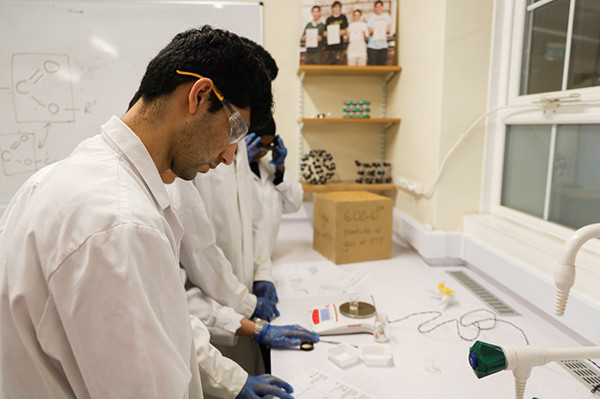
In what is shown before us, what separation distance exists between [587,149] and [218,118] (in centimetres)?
125

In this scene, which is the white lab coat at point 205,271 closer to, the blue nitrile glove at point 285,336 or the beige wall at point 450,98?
the blue nitrile glove at point 285,336

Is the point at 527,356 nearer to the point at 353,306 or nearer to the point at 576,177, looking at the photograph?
the point at 353,306

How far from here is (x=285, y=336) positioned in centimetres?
123

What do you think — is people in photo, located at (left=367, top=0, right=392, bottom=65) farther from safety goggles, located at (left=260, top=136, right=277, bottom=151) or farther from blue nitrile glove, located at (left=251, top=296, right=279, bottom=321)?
blue nitrile glove, located at (left=251, top=296, right=279, bottom=321)

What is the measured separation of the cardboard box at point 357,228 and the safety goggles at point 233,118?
1.11 meters

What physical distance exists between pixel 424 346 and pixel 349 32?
195cm

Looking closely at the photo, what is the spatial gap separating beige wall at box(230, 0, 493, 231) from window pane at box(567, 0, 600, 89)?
0.44 meters

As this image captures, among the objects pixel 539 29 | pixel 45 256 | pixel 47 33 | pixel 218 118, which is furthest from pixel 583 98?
pixel 47 33

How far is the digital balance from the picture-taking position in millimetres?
1278

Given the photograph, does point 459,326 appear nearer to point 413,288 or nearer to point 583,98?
point 413,288

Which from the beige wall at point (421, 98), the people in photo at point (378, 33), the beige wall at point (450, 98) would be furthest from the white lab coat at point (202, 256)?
the people in photo at point (378, 33)

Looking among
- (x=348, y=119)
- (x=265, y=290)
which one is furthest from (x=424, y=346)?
(x=348, y=119)

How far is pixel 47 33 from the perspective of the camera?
2373mm

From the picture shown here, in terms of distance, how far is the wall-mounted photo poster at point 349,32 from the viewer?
2.49m
